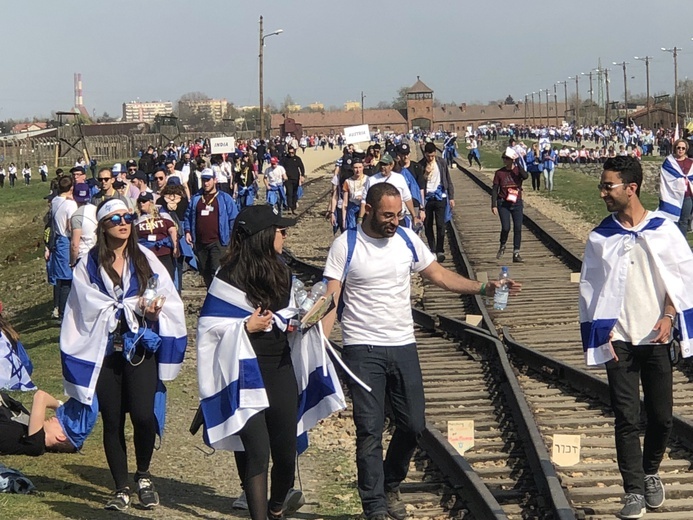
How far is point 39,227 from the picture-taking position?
114ft

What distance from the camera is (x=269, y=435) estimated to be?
239 inches

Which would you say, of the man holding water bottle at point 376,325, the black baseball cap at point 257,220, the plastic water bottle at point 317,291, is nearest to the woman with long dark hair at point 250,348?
the black baseball cap at point 257,220

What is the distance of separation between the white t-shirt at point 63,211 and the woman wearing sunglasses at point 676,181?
740 centimetres

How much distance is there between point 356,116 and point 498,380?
Answer: 185m

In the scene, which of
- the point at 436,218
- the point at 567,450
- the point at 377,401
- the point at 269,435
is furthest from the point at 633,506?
the point at 436,218

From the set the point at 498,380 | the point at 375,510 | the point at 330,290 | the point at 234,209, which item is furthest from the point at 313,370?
the point at 234,209

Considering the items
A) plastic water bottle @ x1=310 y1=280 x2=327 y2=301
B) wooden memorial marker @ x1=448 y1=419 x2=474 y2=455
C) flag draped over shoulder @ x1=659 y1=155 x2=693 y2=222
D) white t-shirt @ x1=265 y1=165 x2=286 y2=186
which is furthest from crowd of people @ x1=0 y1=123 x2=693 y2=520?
white t-shirt @ x1=265 y1=165 x2=286 y2=186

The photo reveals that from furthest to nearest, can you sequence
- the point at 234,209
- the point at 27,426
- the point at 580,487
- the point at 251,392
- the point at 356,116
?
the point at 356,116
the point at 234,209
the point at 580,487
the point at 27,426
the point at 251,392

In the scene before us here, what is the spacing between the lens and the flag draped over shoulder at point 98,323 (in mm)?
6746

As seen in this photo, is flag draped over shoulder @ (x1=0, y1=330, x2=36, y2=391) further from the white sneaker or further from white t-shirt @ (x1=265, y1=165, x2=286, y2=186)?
white t-shirt @ (x1=265, y1=165, x2=286, y2=186)

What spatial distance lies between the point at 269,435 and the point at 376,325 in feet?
3.11

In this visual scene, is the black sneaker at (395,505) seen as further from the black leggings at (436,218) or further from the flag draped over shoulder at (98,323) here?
the black leggings at (436,218)

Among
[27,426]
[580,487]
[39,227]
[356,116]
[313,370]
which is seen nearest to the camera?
[313,370]

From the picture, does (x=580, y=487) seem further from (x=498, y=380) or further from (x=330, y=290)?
(x=498, y=380)
